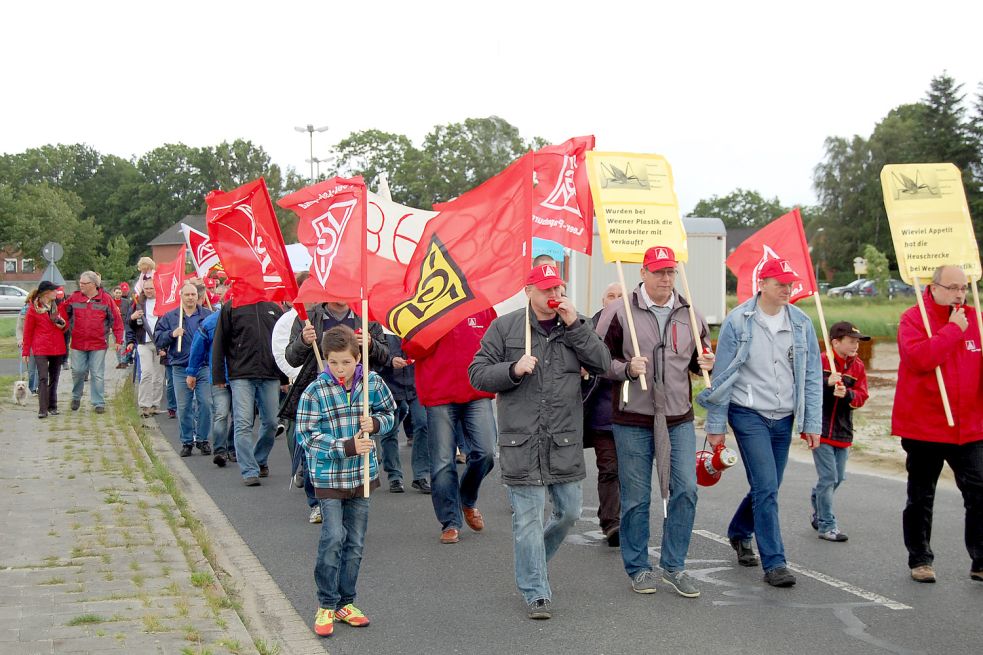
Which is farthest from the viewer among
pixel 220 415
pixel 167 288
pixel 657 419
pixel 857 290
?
pixel 857 290

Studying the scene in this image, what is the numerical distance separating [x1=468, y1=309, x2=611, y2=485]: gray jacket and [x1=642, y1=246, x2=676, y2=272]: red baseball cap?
61 centimetres

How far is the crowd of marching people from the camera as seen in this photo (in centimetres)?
573

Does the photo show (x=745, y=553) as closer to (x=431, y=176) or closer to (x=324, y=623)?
(x=324, y=623)

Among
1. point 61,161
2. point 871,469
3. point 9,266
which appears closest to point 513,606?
point 871,469

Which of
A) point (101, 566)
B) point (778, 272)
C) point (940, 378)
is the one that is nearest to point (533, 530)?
point (778, 272)

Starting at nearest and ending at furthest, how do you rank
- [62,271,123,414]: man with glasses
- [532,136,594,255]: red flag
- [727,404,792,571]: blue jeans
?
[727,404,792,571]: blue jeans
[532,136,594,255]: red flag
[62,271,123,414]: man with glasses

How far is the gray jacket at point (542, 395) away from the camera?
230 inches

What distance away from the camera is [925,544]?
6547 millimetres

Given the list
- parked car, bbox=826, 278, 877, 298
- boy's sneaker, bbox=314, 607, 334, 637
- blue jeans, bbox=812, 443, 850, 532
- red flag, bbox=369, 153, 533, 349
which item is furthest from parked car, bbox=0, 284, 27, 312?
boy's sneaker, bbox=314, 607, 334, 637

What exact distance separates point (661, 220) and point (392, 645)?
10.6 feet

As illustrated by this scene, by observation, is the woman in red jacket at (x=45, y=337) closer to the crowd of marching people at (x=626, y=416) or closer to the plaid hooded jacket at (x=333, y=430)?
the crowd of marching people at (x=626, y=416)

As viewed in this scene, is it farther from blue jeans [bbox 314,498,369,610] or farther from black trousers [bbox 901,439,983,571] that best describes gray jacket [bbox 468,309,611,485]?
black trousers [bbox 901,439,983,571]

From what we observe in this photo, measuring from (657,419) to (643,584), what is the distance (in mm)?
998

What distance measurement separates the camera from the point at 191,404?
40.8 feet
